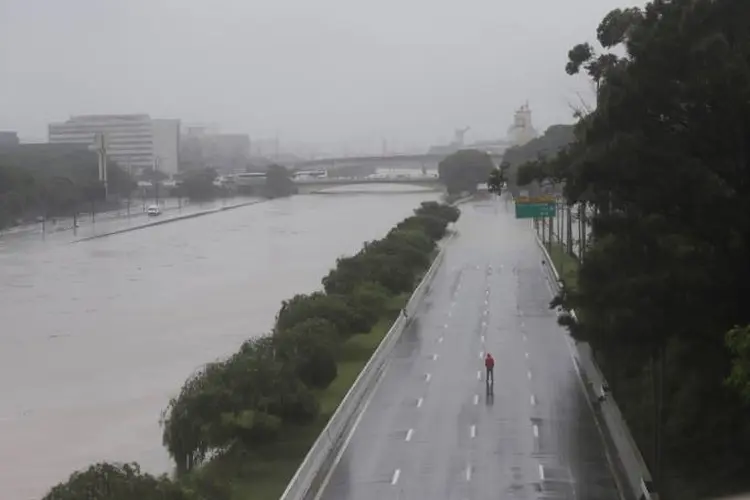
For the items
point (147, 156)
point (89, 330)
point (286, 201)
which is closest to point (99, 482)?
point (89, 330)

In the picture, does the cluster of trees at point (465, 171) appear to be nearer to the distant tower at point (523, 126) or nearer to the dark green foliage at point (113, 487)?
the distant tower at point (523, 126)

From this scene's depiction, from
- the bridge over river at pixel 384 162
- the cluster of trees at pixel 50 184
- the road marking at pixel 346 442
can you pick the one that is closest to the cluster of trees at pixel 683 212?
the road marking at pixel 346 442

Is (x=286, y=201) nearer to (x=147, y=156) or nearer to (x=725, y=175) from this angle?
(x=147, y=156)

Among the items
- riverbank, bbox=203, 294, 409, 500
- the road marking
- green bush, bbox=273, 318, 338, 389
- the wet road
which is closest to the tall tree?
the road marking

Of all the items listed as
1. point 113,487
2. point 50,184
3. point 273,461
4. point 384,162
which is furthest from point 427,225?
point 384,162

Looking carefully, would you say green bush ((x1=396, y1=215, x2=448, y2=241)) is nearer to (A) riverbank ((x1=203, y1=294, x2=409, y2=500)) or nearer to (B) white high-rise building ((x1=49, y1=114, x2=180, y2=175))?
(A) riverbank ((x1=203, y1=294, x2=409, y2=500))

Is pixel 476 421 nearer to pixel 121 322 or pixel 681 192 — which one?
pixel 681 192
